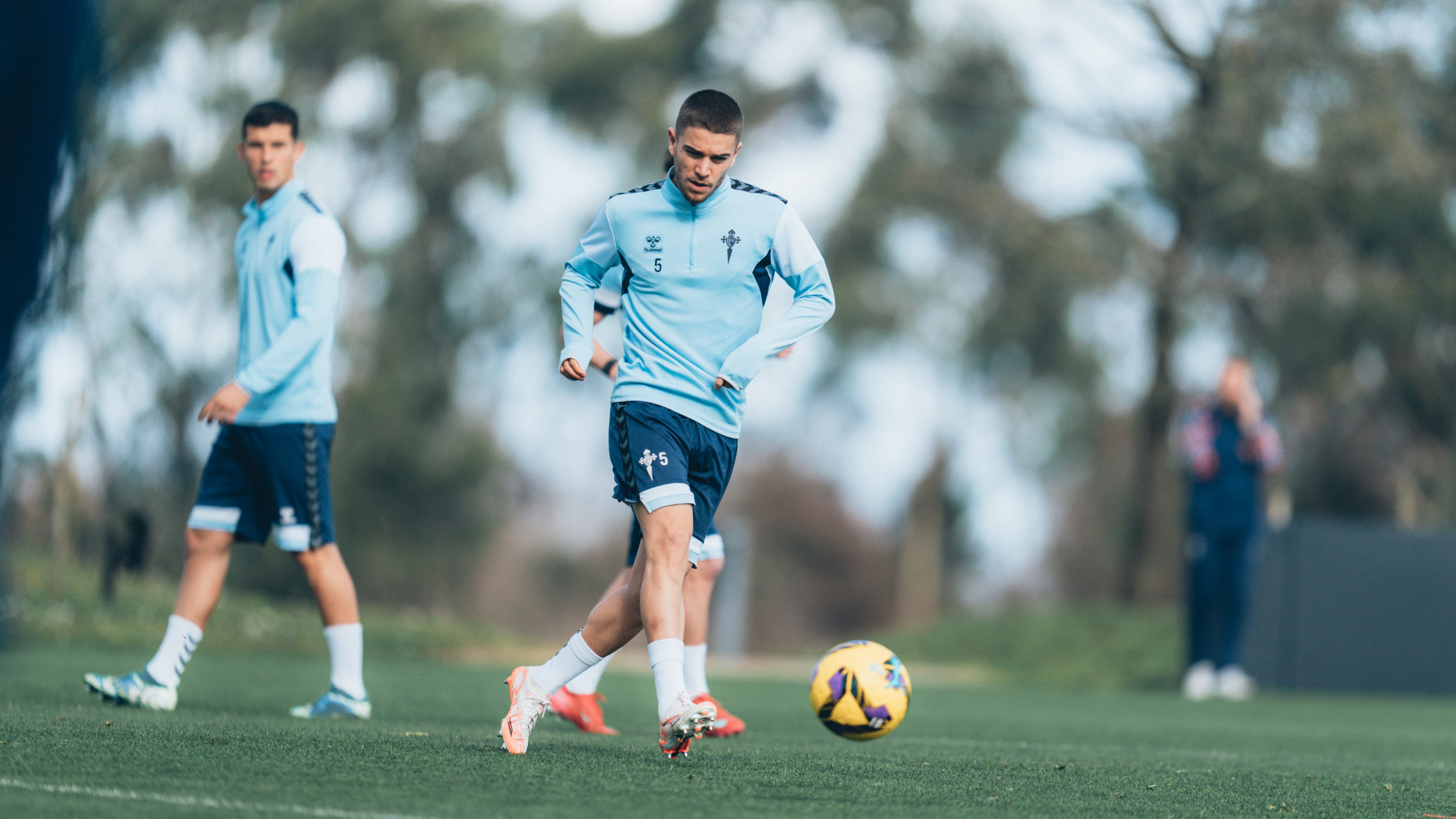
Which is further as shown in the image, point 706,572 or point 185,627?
point 706,572

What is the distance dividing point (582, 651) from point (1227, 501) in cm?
786

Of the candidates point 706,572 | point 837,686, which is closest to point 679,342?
point 837,686

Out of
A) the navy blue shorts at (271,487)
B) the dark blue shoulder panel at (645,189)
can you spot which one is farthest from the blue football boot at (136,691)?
Answer: the dark blue shoulder panel at (645,189)

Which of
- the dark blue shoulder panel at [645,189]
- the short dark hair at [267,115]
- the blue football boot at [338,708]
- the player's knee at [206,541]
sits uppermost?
the short dark hair at [267,115]

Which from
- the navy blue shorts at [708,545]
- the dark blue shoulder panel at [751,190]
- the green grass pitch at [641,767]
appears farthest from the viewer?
the navy blue shorts at [708,545]

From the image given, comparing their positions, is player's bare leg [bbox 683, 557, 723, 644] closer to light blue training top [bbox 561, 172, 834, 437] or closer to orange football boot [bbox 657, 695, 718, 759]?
light blue training top [bbox 561, 172, 834, 437]

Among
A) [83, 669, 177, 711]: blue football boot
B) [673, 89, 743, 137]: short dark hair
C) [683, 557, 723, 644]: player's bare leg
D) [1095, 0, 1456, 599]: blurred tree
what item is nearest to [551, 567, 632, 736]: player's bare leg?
[683, 557, 723, 644]: player's bare leg

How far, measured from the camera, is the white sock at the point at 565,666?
449cm

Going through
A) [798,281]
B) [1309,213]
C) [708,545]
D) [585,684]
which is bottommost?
[585,684]

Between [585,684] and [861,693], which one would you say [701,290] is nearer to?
[861,693]

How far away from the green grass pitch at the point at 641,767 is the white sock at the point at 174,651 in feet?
0.70

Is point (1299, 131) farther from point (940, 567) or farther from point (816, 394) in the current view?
point (940, 567)

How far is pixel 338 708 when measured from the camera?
5.60 metres

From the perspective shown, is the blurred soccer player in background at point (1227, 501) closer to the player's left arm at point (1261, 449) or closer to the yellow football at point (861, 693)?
the player's left arm at point (1261, 449)
